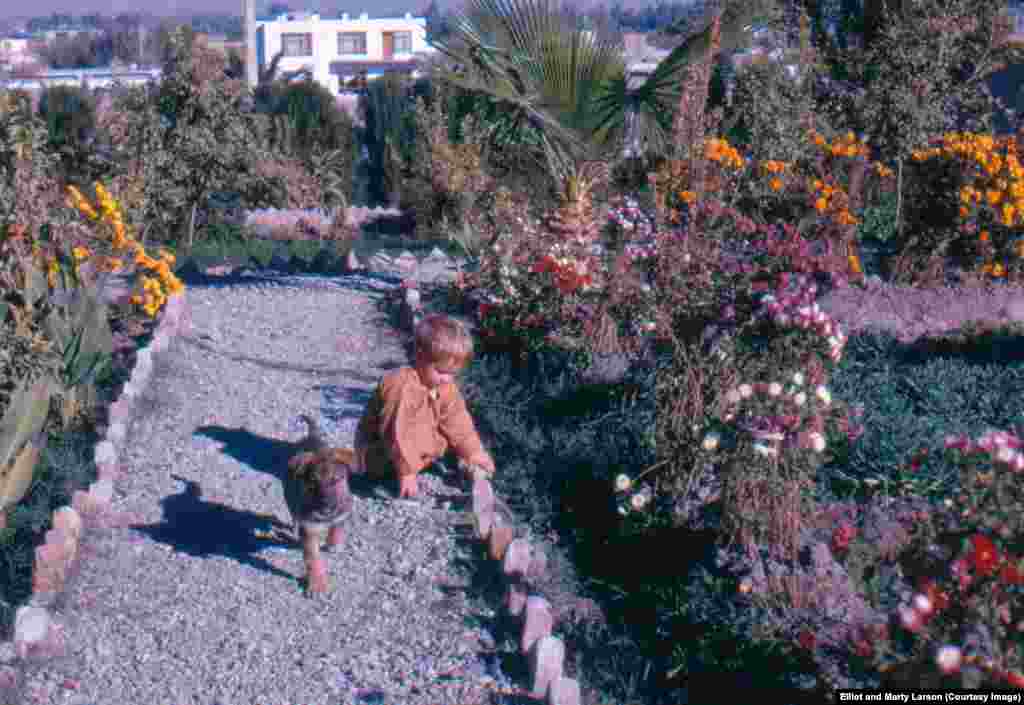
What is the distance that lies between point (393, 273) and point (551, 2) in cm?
311

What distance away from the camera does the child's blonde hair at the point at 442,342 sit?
4848 mm

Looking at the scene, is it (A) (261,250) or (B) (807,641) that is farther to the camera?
(A) (261,250)

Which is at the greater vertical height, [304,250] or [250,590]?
[250,590]

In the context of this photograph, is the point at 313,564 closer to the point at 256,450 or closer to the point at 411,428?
the point at 411,428

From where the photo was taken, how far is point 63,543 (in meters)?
4.44

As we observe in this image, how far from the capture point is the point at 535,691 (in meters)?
3.62

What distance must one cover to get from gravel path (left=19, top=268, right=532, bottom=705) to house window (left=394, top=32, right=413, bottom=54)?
55207 mm

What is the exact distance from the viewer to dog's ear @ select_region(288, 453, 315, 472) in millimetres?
4316

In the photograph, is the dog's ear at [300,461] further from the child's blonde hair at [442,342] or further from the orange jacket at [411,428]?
the child's blonde hair at [442,342]

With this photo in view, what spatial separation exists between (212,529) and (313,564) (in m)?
0.79

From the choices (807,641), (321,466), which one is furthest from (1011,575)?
(321,466)

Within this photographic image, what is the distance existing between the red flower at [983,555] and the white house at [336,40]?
58.3 meters

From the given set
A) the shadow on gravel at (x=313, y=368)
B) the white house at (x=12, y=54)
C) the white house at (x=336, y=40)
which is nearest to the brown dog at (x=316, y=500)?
the shadow on gravel at (x=313, y=368)

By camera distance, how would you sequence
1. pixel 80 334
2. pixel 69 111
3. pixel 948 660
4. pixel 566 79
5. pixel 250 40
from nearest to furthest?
1. pixel 948 660
2. pixel 80 334
3. pixel 566 79
4. pixel 69 111
5. pixel 250 40
